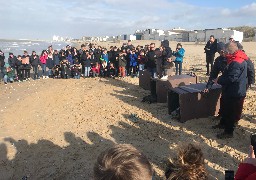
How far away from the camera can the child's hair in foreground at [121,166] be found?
5.91ft

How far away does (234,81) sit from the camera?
609 centimetres

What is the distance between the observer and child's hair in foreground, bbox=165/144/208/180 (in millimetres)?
2340

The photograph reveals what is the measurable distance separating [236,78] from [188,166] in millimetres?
4154

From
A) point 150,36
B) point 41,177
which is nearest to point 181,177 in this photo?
point 41,177

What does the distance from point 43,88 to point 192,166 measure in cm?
1191

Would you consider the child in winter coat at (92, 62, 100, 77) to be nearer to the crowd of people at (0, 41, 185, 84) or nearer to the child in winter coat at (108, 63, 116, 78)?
the crowd of people at (0, 41, 185, 84)

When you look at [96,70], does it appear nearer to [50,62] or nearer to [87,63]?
[87,63]

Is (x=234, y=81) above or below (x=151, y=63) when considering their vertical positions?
below

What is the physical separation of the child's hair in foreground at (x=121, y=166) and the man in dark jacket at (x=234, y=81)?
4.70 metres

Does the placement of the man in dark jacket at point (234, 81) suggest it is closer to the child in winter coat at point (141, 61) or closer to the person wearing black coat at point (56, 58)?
the child in winter coat at point (141, 61)

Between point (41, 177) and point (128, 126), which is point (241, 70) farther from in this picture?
point (41, 177)

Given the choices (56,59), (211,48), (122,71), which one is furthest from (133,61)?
(56,59)

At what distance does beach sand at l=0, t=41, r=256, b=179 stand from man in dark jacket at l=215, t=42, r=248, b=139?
2.04 ft

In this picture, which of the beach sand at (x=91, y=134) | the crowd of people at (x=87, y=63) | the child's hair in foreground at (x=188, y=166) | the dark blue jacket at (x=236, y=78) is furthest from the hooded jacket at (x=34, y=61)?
the child's hair in foreground at (x=188, y=166)
